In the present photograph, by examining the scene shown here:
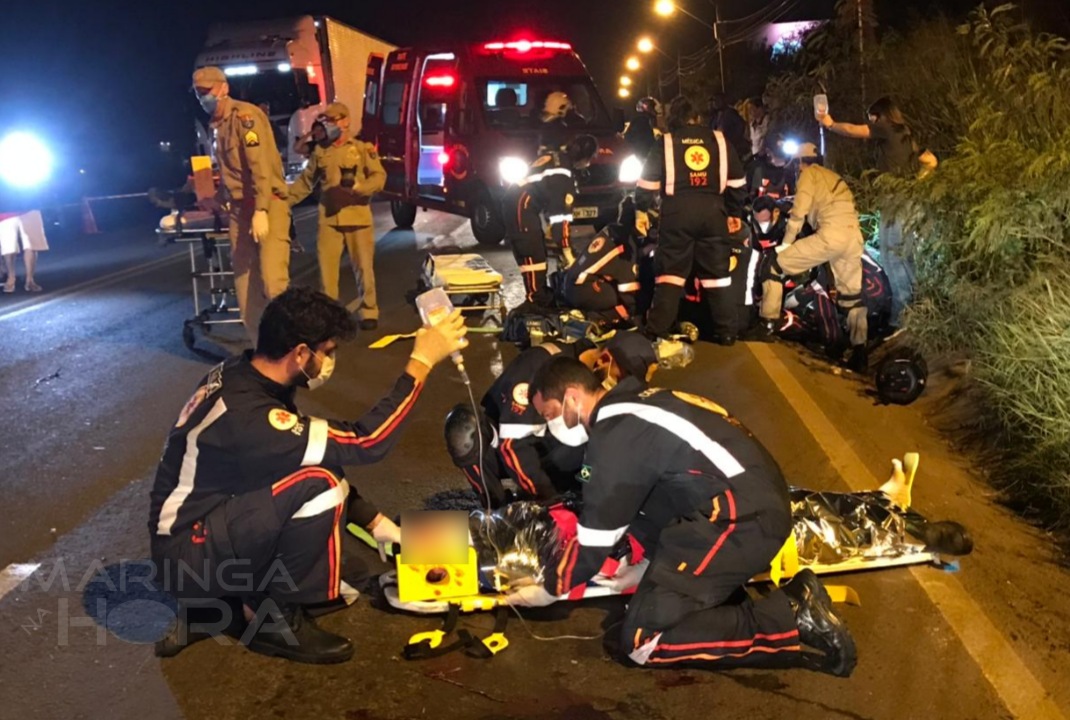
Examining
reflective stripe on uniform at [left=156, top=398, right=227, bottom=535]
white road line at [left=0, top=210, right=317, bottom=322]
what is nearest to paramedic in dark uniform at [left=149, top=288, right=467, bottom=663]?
reflective stripe on uniform at [left=156, top=398, right=227, bottom=535]

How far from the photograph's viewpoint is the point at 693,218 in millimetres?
7500

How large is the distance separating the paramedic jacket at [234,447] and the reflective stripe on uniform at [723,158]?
15.0ft

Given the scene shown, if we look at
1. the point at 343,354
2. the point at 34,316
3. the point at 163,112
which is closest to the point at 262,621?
the point at 343,354

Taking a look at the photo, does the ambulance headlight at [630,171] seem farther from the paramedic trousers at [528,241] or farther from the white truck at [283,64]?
the white truck at [283,64]

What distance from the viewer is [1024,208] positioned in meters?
6.60

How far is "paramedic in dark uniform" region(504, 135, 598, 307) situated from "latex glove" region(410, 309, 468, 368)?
15.2 feet

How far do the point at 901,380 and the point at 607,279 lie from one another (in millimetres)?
2611

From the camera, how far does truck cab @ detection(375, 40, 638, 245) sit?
12812 mm

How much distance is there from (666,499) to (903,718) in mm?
1036

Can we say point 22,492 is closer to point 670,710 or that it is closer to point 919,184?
point 670,710

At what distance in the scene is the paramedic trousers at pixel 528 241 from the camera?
8578mm

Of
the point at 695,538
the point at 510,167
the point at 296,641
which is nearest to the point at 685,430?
the point at 695,538

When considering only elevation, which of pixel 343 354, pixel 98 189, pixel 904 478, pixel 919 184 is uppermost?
pixel 919 184

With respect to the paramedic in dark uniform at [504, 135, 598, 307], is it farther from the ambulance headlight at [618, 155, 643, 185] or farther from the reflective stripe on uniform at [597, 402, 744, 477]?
the reflective stripe on uniform at [597, 402, 744, 477]
